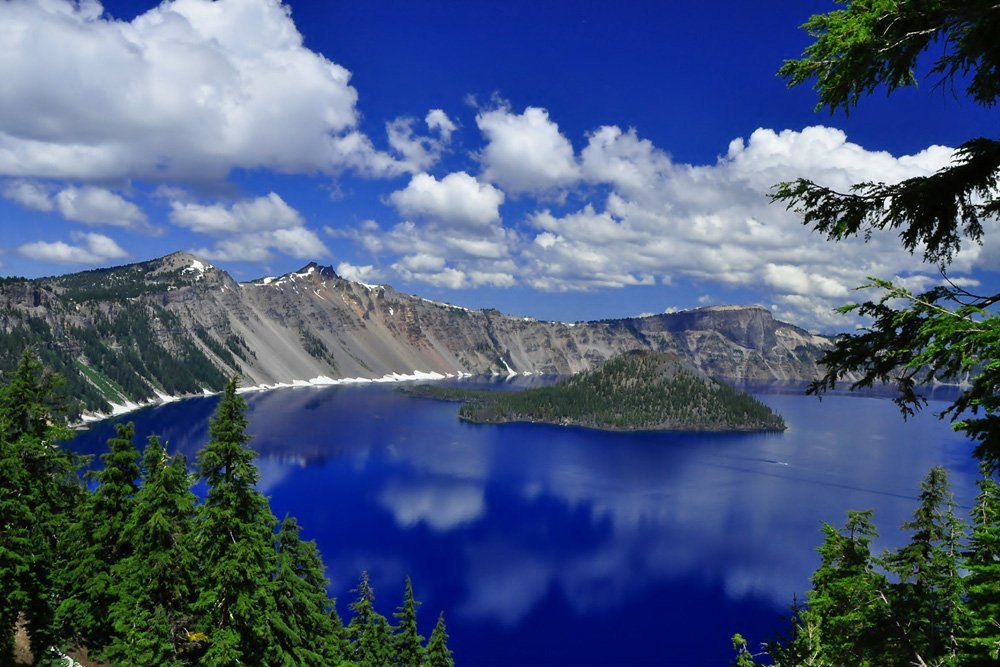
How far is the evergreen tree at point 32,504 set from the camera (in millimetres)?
25984

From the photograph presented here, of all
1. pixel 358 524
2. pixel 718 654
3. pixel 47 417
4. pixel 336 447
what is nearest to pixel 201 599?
pixel 47 417

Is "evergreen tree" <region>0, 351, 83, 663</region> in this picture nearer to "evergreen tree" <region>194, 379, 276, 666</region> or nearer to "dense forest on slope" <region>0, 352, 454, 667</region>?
"dense forest on slope" <region>0, 352, 454, 667</region>

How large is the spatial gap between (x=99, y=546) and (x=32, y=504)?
5399 millimetres

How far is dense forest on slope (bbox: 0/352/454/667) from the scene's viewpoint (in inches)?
867

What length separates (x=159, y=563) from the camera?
2470 cm

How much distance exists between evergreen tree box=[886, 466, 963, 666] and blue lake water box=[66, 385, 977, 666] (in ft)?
164

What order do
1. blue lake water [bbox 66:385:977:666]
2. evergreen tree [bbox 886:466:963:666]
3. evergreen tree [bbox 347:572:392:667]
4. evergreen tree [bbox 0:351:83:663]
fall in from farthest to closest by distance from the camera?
blue lake water [bbox 66:385:977:666], evergreen tree [bbox 347:572:392:667], evergreen tree [bbox 0:351:83:663], evergreen tree [bbox 886:466:963:666]

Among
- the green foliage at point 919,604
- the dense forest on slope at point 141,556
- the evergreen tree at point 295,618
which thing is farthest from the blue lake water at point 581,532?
the green foliage at point 919,604

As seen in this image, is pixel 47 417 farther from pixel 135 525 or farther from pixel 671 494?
pixel 671 494

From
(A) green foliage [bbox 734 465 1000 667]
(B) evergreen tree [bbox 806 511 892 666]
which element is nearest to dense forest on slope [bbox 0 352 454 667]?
(A) green foliage [bbox 734 465 1000 667]

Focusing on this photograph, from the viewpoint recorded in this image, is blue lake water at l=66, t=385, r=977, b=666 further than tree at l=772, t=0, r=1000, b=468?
Yes

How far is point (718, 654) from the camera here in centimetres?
7106

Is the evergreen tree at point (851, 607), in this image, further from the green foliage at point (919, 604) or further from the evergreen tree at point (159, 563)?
the evergreen tree at point (159, 563)

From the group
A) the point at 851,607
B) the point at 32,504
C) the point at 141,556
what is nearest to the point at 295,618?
the point at 141,556
